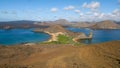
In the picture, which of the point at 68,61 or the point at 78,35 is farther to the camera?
the point at 78,35

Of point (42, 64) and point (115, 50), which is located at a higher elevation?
point (115, 50)

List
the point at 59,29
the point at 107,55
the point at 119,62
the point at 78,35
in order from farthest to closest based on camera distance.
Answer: the point at 59,29 < the point at 78,35 < the point at 107,55 < the point at 119,62

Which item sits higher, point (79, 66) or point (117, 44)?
point (117, 44)

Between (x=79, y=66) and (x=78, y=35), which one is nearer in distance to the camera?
(x=79, y=66)

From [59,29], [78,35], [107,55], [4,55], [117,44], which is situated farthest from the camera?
[59,29]

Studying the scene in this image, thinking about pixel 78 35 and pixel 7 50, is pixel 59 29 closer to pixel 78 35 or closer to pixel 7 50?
pixel 78 35

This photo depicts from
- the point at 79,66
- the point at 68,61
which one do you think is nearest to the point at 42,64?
the point at 68,61

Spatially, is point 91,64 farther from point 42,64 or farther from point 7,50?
point 7,50

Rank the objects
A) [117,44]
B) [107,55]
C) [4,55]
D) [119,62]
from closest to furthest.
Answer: [119,62]
[107,55]
[117,44]
[4,55]

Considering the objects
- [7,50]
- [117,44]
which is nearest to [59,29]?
[7,50]
